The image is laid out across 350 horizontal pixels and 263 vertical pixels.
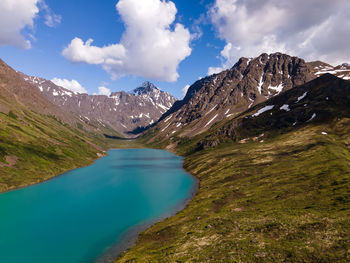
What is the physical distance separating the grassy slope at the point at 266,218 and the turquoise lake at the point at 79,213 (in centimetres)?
1143

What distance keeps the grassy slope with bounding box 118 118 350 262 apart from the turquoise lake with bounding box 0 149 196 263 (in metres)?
11.4

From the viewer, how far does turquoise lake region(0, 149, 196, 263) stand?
5769 cm

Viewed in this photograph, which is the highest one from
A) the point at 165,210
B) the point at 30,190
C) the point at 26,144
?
the point at 26,144

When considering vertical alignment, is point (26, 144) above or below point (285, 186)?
above

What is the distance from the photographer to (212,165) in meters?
164

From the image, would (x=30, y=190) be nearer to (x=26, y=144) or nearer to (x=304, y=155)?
(x=26, y=144)

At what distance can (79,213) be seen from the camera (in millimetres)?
84625

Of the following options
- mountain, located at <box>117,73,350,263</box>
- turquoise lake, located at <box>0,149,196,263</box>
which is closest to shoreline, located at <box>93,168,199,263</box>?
turquoise lake, located at <box>0,149,196,263</box>

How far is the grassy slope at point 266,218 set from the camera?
136 ft

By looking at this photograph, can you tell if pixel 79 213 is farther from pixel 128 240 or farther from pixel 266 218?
pixel 266 218

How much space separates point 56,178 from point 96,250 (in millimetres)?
115744

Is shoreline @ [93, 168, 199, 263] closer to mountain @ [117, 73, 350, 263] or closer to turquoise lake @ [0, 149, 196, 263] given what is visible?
turquoise lake @ [0, 149, 196, 263]

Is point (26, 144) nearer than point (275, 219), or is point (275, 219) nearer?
point (275, 219)

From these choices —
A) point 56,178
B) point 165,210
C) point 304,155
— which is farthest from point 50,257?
point 304,155
